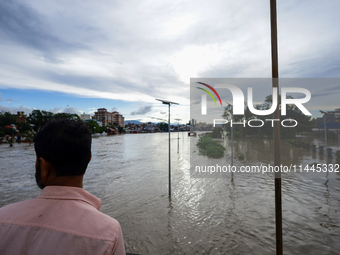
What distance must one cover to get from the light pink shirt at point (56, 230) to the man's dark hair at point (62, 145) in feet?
0.59

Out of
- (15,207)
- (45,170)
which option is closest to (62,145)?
(45,170)

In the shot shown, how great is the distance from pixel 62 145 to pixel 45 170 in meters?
0.15

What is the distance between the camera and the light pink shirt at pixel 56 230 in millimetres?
721

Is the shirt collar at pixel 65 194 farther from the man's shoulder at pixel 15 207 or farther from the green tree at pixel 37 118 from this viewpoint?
the green tree at pixel 37 118

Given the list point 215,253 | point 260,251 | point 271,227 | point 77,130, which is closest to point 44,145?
point 77,130

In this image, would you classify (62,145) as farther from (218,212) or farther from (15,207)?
(218,212)

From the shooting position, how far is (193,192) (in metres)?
9.02

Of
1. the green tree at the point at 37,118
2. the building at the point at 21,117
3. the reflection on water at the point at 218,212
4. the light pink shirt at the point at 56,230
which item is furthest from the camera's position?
the building at the point at 21,117

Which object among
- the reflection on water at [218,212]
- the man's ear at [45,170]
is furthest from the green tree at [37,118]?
the man's ear at [45,170]

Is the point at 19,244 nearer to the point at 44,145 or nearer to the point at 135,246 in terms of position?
the point at 44,145

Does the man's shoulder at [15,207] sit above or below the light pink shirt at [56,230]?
above

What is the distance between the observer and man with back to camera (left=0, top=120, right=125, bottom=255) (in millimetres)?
722

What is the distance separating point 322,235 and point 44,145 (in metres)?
6.70

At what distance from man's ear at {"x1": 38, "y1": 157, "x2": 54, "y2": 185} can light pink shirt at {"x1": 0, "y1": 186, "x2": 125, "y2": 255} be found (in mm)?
144
